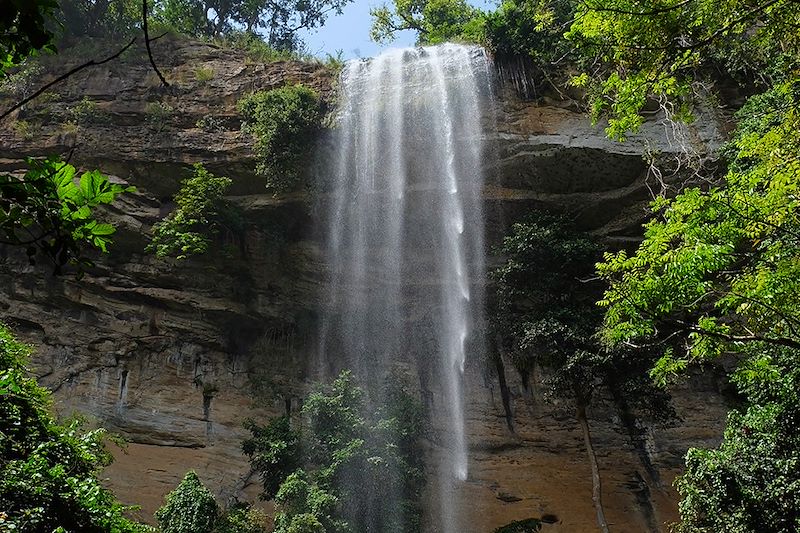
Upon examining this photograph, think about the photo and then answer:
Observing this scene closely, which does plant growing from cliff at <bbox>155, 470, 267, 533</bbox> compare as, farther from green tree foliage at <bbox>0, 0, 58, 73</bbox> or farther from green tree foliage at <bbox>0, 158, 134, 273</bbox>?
green tree foliage at <bbox>0, 0, 58, 73</bbox>

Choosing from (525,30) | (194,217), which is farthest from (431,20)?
(194,217)

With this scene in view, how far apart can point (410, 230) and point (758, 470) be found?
965 cm

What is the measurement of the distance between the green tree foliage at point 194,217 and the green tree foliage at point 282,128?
112 cm

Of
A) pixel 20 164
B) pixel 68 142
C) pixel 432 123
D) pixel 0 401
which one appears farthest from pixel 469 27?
pixel 0 401

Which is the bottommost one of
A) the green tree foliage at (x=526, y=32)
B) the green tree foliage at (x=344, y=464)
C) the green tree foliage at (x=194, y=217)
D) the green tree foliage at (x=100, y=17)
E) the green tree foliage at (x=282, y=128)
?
the green tree foliage at (x=344, y=464)

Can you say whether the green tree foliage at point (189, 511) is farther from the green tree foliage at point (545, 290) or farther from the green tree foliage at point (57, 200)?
the green tree foliage at point (57, 200)

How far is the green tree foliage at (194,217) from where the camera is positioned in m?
13.8

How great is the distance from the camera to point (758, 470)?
8.35 meters

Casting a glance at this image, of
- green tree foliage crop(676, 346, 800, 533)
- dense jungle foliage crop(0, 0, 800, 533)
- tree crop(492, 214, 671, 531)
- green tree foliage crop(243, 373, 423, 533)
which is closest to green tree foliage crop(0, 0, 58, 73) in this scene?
dense jungle foliage crop(0, 0, 800, 533)

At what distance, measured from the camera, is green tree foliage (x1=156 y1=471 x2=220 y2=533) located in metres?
10.1

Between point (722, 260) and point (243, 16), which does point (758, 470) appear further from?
point (243, 16)

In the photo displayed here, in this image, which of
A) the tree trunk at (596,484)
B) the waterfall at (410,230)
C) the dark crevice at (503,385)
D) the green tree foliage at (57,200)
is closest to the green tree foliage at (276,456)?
the waterfall at (410,230)

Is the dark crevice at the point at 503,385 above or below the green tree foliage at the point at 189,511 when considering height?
above

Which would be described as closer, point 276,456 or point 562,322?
point 276,456
